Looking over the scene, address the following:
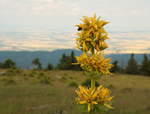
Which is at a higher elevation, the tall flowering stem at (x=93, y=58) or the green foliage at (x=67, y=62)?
the tall flowering stem at (x=93, y=58)

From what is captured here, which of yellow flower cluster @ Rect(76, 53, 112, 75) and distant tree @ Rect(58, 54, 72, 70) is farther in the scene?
distant tree @ Rect(58, 54, 72, 70)

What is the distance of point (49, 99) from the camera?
1366 centimetres

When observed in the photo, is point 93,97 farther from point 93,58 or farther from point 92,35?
point 92,35

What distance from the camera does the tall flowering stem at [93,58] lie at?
3736 millimetres

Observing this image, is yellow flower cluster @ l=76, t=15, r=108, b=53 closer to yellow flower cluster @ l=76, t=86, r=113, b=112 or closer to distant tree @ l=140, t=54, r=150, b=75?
yellow flower cluster @ l=76, t=86, r=113, b=112

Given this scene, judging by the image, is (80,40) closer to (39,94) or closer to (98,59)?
(98,59)

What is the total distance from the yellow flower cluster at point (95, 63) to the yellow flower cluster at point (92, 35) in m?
0.10

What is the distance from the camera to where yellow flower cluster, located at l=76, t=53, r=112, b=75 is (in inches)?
149

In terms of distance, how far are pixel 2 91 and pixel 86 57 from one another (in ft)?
42.1

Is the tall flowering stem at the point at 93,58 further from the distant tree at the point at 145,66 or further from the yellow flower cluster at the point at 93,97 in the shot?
the distant tree at the point at 145,66

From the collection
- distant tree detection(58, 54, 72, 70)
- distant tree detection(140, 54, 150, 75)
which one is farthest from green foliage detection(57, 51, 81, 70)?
distant tree detection(140, 54, 150, 75)

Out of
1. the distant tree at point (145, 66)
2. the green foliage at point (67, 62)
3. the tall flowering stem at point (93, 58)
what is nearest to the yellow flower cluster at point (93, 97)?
the tall flowering stem at point (93, 58)

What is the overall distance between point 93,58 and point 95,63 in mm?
82

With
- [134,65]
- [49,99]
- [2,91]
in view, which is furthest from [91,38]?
[134,65]
